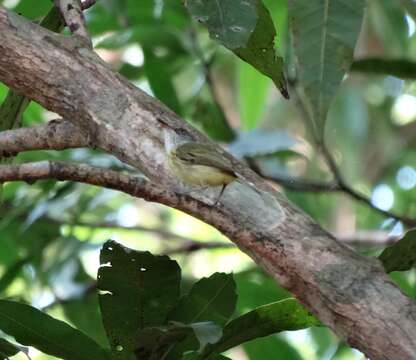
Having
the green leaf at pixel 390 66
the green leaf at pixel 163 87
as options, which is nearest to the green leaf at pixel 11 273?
the green leaf at pixel 163 87

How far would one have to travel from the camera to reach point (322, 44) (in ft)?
3.59

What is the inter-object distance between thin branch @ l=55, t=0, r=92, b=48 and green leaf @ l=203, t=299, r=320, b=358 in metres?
0.37

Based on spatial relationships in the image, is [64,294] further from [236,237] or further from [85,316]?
[236,237]

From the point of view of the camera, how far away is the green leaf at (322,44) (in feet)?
3.47

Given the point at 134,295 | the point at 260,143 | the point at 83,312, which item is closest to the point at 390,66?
the point at 260,143

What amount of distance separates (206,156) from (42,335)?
0.30 metres

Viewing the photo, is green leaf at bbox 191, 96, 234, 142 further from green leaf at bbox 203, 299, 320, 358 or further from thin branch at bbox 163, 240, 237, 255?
green leaf at bbox 203, 299, 320, 358

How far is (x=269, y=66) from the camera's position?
114 cm

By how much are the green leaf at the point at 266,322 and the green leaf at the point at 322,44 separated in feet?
0.70

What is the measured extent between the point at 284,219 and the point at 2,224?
4.12ft

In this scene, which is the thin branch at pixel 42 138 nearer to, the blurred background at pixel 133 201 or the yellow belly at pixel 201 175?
the yellow belly at pixel 201 175

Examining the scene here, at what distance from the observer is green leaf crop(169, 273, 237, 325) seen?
46.8 inches

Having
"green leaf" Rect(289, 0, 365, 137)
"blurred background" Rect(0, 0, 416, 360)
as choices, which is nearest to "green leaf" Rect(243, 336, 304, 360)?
"blurred background" Rect(0, 0, 416, 360)

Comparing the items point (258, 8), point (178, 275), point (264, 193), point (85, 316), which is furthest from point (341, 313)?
point (85, 316)
